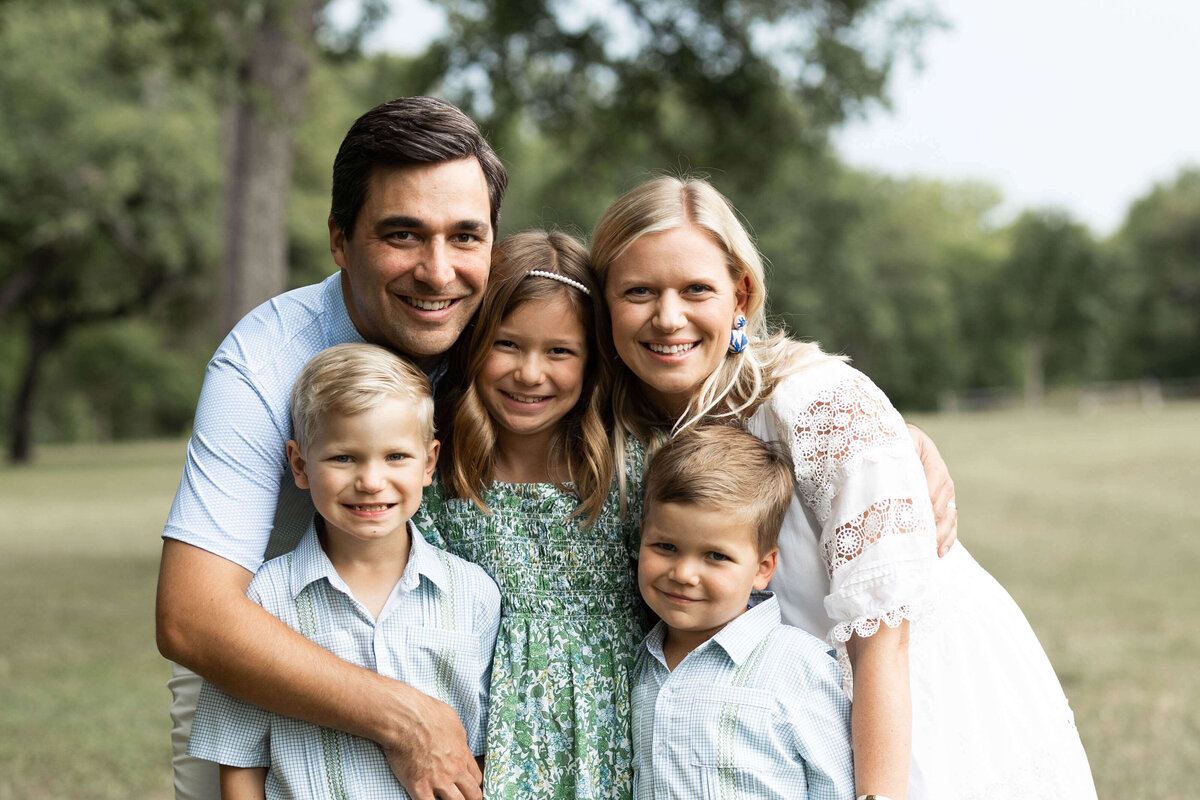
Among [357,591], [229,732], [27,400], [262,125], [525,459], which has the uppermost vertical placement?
[27,400]

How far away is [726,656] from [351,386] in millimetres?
1087

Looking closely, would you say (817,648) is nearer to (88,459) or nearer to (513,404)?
(513,404)

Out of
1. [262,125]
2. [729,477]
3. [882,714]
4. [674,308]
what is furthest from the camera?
[262,125]

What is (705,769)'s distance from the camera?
2520 millimetres

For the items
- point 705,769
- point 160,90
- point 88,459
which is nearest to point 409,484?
point 705,769

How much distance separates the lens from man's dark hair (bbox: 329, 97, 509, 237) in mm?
2904

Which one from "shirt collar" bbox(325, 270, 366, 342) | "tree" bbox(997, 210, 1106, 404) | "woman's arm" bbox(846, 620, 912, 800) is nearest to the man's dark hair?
"shirt collar" bbox(325, 270, 366, 342)

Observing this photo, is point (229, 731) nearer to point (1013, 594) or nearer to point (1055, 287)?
point (1013, 594)

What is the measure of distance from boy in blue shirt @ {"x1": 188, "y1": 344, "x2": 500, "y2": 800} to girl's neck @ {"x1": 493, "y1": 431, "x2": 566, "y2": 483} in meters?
0.24

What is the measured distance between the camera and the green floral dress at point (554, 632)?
8.89 feet

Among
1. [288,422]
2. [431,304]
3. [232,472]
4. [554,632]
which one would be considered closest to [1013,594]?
[554,632]

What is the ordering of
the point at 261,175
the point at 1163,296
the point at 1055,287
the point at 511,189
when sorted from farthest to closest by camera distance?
the point at 1163,296 → the point at 1055,287 → the point at 511,189 → the point at 261,175

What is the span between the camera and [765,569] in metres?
2.75

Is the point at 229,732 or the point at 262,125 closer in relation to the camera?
the point at 229,732
